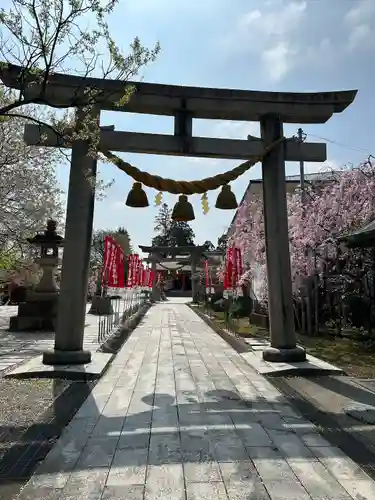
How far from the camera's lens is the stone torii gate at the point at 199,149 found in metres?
7.47

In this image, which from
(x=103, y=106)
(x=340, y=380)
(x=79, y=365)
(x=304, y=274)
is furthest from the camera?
(x=304, y=274)

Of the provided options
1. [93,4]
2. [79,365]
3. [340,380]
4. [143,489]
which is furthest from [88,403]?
[93,4]

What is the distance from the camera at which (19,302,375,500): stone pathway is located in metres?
3.17

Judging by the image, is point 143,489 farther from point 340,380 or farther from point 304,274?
point 304,274

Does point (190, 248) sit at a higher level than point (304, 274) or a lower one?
higher

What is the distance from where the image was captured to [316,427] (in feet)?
15.2

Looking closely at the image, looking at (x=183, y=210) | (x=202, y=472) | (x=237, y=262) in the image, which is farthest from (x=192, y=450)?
(x=237, y=262)

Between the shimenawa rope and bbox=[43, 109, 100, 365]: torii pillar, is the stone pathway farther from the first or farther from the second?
the shimenawa rope

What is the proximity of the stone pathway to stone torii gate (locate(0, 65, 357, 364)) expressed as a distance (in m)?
1.45

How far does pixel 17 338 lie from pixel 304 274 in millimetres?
9058

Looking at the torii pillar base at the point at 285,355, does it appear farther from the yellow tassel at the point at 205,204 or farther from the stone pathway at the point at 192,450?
the yellow tassel at the point at 205,204

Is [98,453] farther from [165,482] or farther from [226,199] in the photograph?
[226,199]

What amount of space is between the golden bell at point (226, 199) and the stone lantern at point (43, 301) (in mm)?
8107

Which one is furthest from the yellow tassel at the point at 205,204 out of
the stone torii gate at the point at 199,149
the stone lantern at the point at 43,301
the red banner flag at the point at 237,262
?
the red banner flag at the point at 237,262
